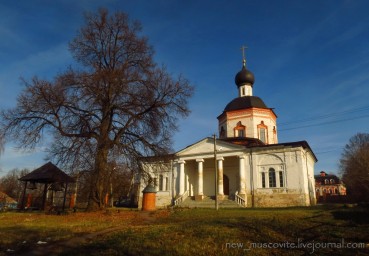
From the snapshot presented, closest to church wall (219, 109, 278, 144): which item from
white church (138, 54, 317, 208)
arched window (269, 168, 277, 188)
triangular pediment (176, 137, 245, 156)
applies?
white church (138, 54, 317, 208)

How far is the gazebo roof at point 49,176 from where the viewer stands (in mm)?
26191

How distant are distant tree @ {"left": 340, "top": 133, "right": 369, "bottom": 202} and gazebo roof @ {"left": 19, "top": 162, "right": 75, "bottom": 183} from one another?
41.6m

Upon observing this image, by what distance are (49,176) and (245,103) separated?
2530 centimetres

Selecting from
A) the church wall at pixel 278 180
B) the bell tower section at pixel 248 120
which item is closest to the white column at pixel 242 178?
the church wall at pixel 278 180

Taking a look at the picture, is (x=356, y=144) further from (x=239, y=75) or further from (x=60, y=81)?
(x=60, y=81)

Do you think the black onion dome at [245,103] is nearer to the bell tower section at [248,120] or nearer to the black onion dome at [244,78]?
the bell tower section at [248,120]

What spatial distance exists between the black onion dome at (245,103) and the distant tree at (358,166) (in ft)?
65.6

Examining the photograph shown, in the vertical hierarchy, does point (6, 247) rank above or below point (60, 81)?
below

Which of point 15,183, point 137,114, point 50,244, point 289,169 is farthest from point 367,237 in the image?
point 15,183

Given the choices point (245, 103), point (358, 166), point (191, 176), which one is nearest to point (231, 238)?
point (191, 176)

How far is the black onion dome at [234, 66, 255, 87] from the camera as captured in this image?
43.6 meters

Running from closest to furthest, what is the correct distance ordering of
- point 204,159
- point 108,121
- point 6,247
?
1. point 6,247
2. point 108,121
3. point 204,159

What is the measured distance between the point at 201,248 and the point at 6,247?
5659 millimetres

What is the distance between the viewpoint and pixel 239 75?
4406cm
